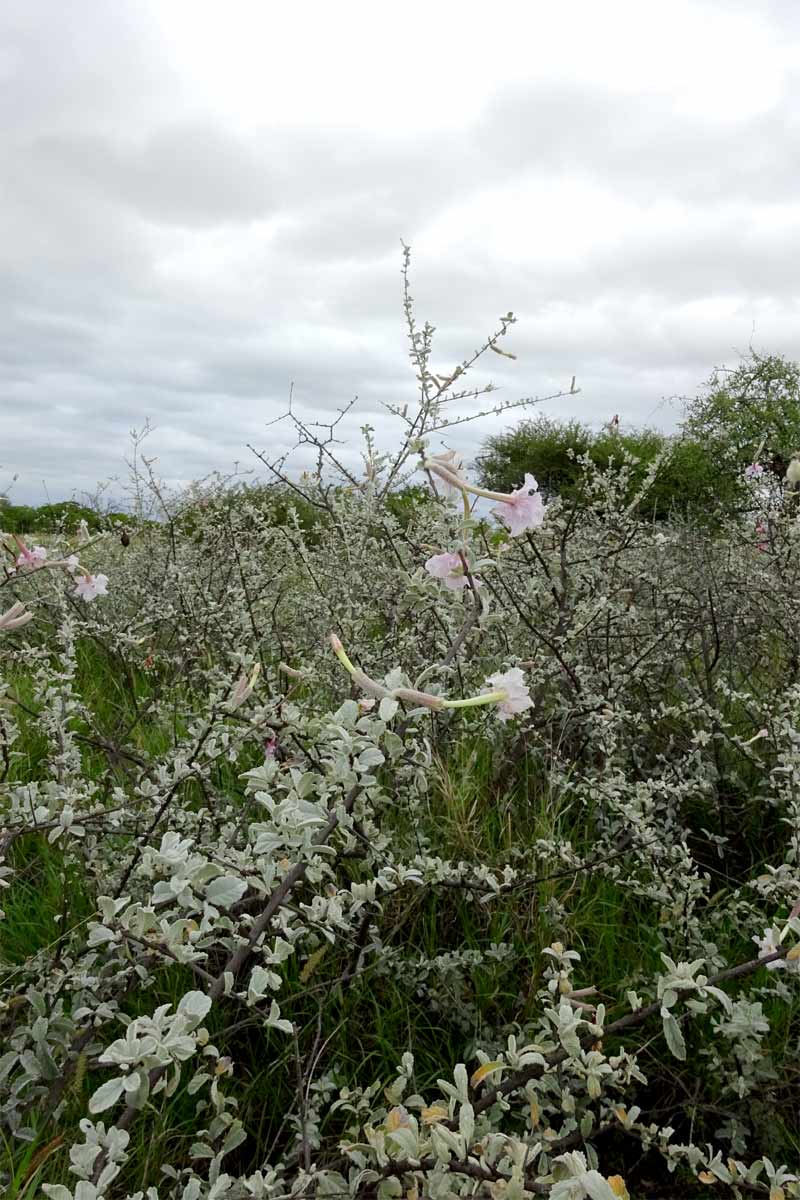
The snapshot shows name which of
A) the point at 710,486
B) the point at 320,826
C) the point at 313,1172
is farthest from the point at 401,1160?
the point at 710,486

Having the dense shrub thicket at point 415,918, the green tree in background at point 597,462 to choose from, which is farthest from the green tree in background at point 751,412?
the dense shrub thicket at point 415,918

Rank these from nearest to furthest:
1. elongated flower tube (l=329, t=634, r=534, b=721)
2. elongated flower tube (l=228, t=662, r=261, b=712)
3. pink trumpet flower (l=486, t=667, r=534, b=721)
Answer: elongated flower tube (l=329, t=634, r=534, b=721)
pink trumpet flower (l=486, t=667, r=534, b=721)
elongated flower tube (l=228, t=662, r=261, b=712)

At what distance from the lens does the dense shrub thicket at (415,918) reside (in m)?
1.38

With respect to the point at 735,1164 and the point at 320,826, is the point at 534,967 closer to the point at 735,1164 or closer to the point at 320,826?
the point at 735,1164

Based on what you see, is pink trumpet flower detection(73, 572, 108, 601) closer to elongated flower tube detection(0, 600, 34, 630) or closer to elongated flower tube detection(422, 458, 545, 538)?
elongated flower tube detection(0, 600, 34, 630)

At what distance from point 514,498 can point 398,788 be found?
2.97ft

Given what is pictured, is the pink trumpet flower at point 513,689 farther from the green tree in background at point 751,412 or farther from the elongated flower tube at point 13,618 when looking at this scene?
the green tree in background at point 751,412

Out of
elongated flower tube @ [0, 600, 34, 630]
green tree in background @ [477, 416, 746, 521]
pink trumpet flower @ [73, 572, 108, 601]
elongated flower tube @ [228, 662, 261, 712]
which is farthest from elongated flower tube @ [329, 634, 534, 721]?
green tree in background @ [477, 416, 746, 521]

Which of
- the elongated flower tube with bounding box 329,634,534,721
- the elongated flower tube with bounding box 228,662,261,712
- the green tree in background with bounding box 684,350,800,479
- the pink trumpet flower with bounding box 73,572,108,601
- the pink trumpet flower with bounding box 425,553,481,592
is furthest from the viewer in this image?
the green tree in background with bounding box 684,350,800,479

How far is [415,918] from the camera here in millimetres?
2082

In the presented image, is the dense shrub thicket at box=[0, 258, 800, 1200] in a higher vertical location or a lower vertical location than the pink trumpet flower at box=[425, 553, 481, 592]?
lower

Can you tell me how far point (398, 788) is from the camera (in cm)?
226

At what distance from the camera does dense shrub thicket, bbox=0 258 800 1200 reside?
138cm

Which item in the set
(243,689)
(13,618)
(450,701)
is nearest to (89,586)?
(13,618)
